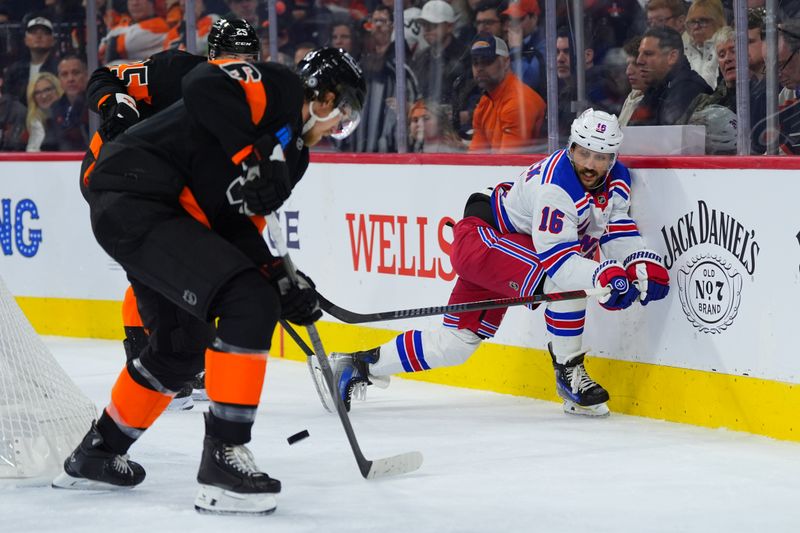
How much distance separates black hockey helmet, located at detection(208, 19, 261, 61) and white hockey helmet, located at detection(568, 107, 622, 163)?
98cm

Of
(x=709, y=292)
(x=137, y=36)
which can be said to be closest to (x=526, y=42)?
(x=709, y=292)

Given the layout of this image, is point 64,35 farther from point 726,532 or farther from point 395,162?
Result: point 726,532

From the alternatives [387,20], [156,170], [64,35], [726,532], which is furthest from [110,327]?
[726,532]

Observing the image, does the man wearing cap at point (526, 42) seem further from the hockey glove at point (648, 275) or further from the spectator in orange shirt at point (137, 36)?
the spectator in orange shirt at point (137, 36)

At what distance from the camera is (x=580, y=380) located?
413 cm

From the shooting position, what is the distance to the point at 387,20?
529 cm

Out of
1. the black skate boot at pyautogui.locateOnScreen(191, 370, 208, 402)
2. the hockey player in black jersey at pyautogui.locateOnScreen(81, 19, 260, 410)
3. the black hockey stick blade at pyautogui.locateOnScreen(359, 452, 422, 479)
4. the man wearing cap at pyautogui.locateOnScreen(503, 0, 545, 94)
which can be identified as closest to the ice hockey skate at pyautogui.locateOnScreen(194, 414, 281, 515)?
the black hockey stick blade at pyautogui.locateOnScreen(359, 452, 422, 479)

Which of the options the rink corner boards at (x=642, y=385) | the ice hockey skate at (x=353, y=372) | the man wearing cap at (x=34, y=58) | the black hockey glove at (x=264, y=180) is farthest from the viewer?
the man wearing cap at (x=34, y=58)

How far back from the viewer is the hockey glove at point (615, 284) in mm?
3928

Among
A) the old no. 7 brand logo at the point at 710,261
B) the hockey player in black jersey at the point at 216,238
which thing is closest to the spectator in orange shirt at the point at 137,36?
the old no. 7 brand logo at the point at 710,261

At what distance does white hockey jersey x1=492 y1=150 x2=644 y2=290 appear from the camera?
401 centimetres

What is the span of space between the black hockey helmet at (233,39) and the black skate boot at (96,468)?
1324 mm

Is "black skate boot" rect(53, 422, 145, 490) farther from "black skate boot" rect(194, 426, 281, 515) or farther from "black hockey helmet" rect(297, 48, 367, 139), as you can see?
"black hockey helmet" rect(297, 48, 367, 139)

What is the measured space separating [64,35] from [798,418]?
414 cm
